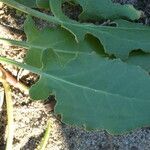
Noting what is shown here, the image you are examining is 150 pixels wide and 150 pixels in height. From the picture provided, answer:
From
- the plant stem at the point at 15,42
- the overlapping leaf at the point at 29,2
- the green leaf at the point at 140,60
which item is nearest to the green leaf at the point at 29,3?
the overlapping leaf at the point at 29,2

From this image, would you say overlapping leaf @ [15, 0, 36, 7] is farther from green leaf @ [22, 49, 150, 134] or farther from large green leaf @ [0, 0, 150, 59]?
green leaf @ [22, 49, 150, 134]

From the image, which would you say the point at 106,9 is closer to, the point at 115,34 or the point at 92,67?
the point at 115,34

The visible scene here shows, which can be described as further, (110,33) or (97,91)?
(110,33)

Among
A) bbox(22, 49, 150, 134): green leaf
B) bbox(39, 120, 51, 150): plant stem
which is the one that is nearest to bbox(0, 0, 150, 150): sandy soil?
bbox(39, 120, 51, 150): plant stem

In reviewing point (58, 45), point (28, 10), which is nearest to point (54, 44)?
point (58, 45)

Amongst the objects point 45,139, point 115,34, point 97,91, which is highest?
point 115,34

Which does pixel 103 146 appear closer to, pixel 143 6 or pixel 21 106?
pixel 21 106

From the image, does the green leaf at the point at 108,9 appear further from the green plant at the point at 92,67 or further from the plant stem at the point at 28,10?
the plant stem at the point at 28,10
